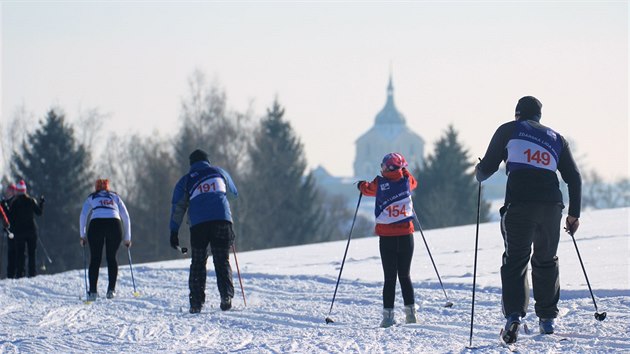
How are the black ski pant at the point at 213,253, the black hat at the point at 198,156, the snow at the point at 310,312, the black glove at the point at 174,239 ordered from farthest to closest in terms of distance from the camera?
the black hat at the point at 198,156, the black glove at the point at 174,239, the black ski pant at the point at 213,253, the snow at the point at 310,312

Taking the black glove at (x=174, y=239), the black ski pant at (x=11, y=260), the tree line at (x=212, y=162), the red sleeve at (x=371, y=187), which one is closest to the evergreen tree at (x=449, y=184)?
the tree line at (x=212, y=162)

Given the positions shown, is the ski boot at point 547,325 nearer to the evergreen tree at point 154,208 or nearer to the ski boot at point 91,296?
the ski boot at point 91,296

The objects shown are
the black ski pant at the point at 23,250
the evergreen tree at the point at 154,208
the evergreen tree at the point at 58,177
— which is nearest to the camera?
the black ski pant at the point at 23,250

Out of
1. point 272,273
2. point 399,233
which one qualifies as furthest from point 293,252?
point 399,233

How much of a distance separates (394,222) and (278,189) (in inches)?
1861

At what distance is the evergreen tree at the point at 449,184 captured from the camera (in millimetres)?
55562

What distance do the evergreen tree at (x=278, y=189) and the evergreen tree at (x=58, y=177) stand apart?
8.32 m

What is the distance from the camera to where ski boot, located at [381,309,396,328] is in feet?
31.9

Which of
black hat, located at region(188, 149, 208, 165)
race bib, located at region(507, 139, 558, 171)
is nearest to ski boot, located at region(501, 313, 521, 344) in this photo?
race bib, located at region(507, 139, 558, 171)

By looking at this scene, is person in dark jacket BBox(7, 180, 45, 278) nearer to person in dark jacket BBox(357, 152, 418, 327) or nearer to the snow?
the snow

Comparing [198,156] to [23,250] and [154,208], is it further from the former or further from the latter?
[154,208]

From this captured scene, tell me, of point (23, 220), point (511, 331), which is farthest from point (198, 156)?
point (23, 220)

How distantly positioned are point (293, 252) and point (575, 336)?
13.8 metres

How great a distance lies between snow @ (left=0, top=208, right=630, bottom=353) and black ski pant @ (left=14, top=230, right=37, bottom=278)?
1.20 m
